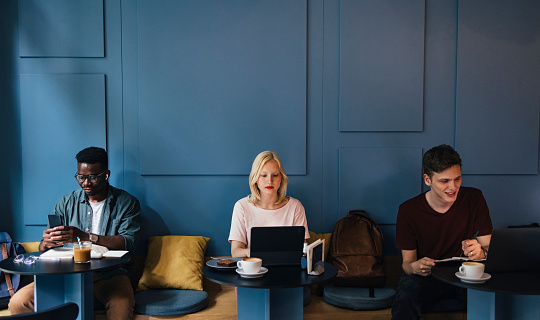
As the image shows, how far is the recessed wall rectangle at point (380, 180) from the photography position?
3850 mm

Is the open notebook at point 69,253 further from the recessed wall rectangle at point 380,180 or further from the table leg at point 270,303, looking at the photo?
the recessed wall rectangle at point 380,180

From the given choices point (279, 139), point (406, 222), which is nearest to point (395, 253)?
point (406, 222)

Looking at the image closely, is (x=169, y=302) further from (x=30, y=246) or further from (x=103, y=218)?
(x=30, y=246)

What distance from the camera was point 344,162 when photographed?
3.84 metres

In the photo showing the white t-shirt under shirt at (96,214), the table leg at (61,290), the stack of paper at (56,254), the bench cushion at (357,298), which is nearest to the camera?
the table leg at (61,290)

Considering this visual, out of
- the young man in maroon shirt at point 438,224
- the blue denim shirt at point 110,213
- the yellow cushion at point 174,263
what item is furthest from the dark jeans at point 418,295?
the blue denim shirt at point 110,213

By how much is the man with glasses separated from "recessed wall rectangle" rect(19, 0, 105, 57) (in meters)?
0.97

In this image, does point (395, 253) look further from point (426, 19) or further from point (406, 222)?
point (426, 19)

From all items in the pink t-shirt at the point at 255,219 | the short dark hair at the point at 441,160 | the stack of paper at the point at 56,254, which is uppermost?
the short dark hair at the point at 441,160

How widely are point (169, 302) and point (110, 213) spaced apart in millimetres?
845

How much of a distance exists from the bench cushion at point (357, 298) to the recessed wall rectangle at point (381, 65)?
1391 mm

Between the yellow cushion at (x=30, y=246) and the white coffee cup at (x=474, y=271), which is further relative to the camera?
the yellow cushion at (x=30, y=246)

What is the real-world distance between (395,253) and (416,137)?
1.06 metres

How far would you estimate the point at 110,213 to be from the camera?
338 cm
